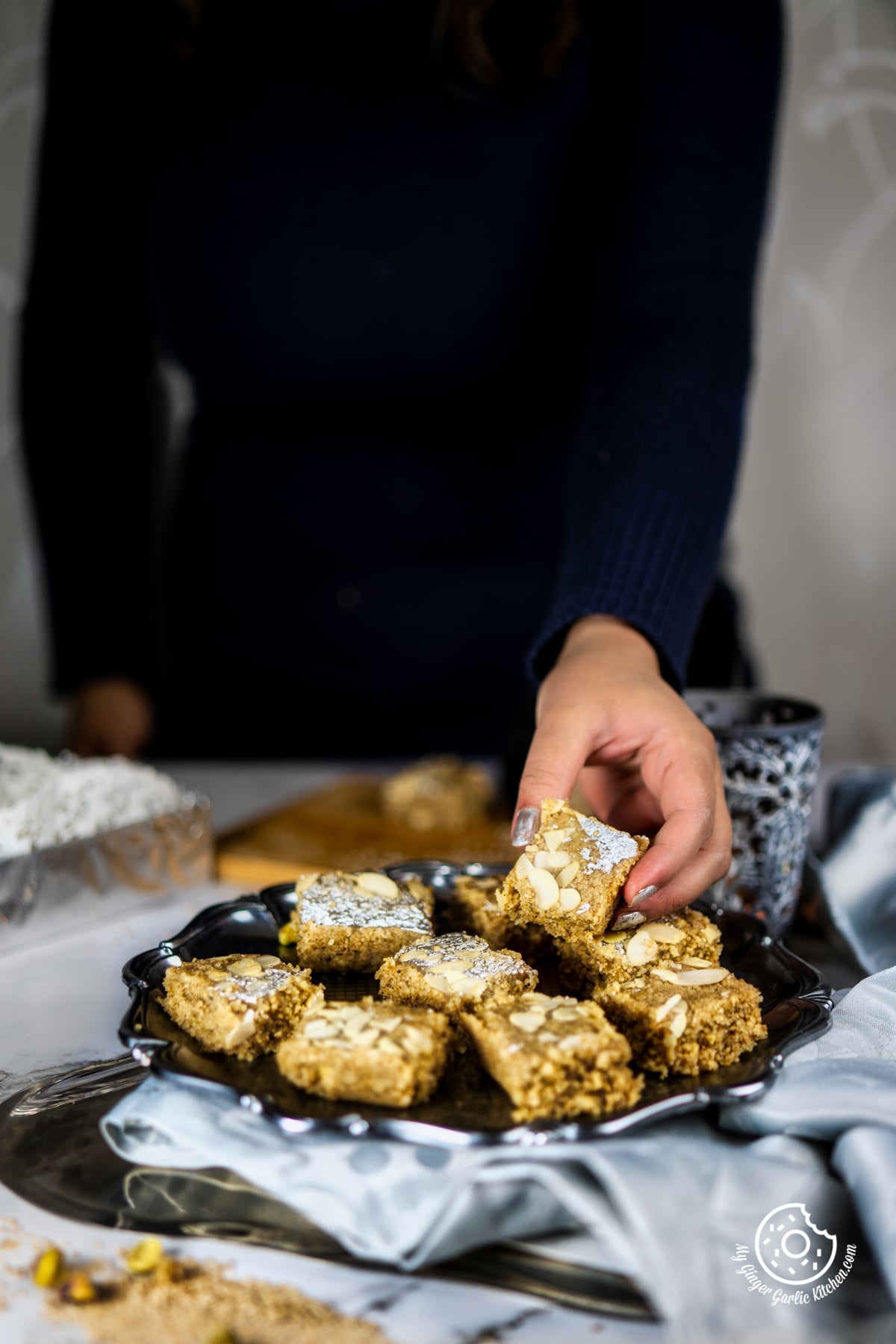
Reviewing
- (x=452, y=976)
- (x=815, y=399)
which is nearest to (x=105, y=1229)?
(x=452, y=976)

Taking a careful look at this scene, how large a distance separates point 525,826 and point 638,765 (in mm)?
159

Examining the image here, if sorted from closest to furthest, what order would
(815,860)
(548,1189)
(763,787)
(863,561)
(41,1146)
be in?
(548,1189) < (41,1146) < (763,787) < (815,860) < (863,561)

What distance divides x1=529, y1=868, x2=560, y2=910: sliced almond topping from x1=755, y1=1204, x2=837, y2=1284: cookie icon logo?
0.82 ft

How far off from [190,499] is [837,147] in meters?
2.11

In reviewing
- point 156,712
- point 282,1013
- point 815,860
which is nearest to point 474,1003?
point 282,1013

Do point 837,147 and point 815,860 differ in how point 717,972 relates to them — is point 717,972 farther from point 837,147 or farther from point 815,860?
point 837,147

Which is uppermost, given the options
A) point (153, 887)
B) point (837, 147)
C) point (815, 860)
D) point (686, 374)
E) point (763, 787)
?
point (837, 147)

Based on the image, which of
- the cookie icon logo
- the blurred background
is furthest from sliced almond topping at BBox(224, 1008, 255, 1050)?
the blurred background

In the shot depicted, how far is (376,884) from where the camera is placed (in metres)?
0.91

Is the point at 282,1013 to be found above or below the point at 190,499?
below

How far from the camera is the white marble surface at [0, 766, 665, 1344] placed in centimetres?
56

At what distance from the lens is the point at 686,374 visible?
1.22m

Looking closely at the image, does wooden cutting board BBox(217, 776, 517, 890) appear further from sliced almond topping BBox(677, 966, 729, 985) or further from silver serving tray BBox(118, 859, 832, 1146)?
sliced almond topping BBox(677, 966, 729, 985)

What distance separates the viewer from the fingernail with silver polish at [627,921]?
792mm
